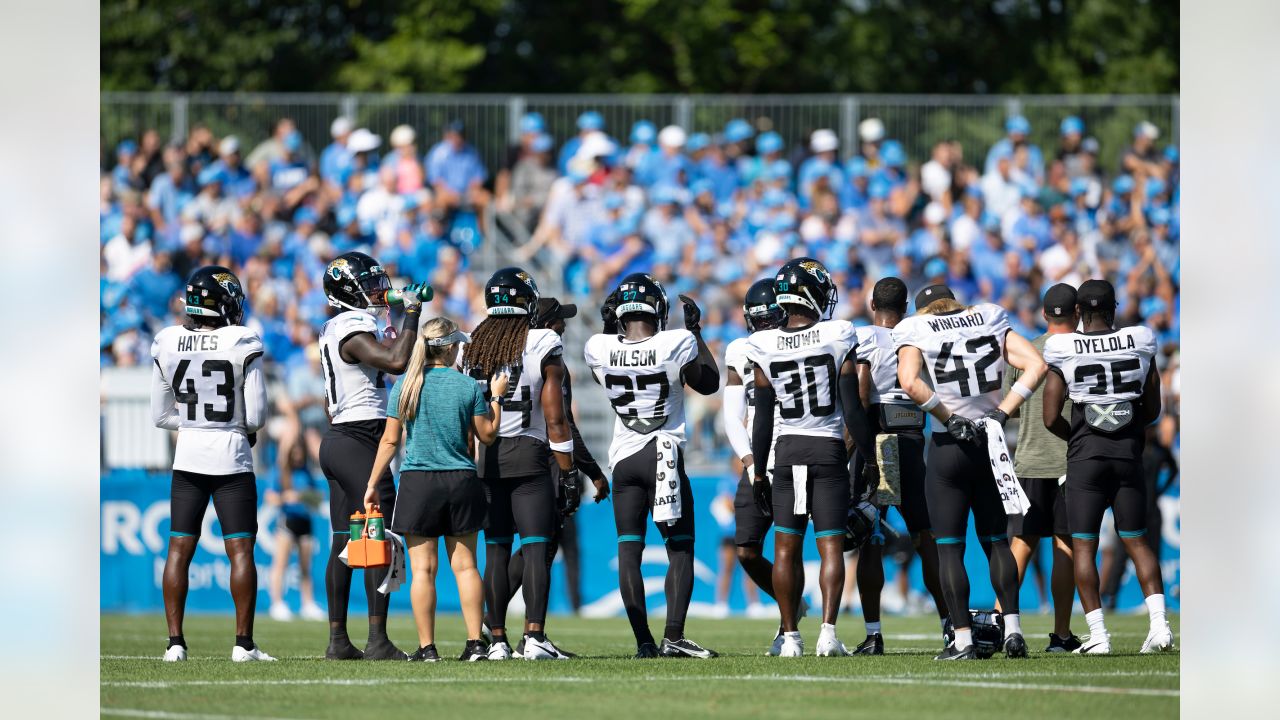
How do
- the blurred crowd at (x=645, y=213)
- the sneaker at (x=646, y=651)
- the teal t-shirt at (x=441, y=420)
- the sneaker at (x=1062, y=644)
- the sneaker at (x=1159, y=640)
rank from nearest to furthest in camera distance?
the teal t-shirt at (x=441, y=420), the sneaker at (x=646, y=651), the sneaker at (x=1159, y=640), the sneaker at (x=1062, y=644), the blurred crowd at (x=645, y=213)

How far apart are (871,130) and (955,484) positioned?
12.9 m

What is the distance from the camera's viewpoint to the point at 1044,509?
11648mm

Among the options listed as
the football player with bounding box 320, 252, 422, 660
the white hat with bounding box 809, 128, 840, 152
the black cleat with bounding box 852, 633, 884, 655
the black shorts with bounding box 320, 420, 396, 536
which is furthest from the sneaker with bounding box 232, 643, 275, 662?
the white hat with bounding box 809, 128, 840, 152

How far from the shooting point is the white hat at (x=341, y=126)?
74.7 feet

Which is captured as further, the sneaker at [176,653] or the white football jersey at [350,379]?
the white football jersey at [350,379]

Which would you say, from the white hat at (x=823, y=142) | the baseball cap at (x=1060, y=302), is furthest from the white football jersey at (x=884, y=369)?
the white hat at (x=823, y=142)

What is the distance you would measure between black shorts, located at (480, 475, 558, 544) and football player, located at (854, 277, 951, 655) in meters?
1.95

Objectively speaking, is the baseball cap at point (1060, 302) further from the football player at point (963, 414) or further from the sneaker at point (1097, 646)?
the sneaker at point (1097, 646)

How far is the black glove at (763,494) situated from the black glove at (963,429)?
3.95ft

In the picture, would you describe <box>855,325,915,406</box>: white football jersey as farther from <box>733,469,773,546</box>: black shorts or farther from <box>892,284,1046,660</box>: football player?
<box>733,469,773,546</box>: black shorts

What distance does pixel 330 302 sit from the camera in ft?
36.2
